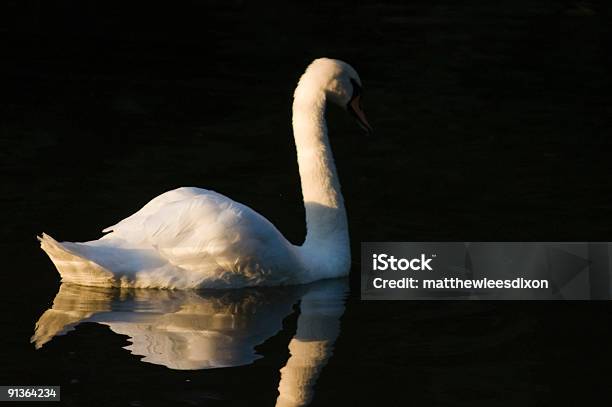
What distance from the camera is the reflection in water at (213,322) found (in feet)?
29.2

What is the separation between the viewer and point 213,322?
32.2 feet

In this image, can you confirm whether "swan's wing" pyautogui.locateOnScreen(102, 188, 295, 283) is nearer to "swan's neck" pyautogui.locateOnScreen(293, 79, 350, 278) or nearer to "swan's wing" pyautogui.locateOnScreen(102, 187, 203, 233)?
"swan's wing" pyautogui.locateOnScreen(102, 187, 203, 233)

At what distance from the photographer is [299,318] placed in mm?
9969

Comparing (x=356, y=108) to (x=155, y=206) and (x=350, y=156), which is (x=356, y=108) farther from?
(x=350, y=156)

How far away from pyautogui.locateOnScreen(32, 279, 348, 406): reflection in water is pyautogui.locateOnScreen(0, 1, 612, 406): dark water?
11 cm

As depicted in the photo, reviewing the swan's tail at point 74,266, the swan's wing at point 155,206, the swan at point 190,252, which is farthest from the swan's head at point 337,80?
the swan's tail at point 74,266

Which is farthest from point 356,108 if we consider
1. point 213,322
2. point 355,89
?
point 213,322

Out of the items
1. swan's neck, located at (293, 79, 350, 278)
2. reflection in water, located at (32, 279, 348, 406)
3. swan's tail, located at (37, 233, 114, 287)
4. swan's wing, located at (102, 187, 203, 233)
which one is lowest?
reflection in water, located at (32, 279, 348, 406)

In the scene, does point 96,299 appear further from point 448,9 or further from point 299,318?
point 448,9

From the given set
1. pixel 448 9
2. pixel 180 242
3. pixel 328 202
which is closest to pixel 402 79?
pixel 448 9

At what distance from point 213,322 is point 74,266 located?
1130mm

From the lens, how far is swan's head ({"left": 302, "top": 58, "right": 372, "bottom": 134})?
1125cm

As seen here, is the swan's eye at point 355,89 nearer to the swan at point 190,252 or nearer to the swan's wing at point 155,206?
the swan at point 190,252

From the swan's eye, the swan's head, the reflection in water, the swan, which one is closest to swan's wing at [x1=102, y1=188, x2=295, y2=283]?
the swan
